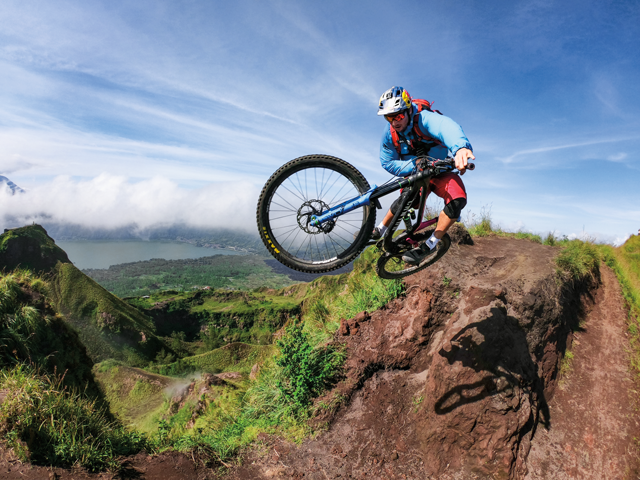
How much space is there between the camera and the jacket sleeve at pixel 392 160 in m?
5.49

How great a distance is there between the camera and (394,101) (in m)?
4.84

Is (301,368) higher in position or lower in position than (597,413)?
lower

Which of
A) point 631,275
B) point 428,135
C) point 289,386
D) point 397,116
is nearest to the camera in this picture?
point 397,116

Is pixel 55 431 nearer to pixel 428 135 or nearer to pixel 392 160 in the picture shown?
pixel 392 160

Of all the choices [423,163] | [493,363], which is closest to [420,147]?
[423,163]

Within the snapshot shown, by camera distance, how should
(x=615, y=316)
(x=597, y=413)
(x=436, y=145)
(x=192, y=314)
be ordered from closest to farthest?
1. (x=436, y=145)
2. (x=597, y=413)
3. (x=615, y=316)
4. (x=192, y=314)

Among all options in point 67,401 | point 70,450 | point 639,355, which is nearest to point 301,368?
point 70,450

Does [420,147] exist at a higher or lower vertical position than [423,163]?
higher

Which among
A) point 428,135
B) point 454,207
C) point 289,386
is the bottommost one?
point 289,386

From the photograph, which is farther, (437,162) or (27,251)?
A: (27,251)

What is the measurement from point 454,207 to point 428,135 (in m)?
1.30

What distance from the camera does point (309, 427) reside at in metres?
7.11

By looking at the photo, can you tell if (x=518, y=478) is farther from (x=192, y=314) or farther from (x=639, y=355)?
(x=192, y=314)

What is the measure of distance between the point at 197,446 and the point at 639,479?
9064 mm
